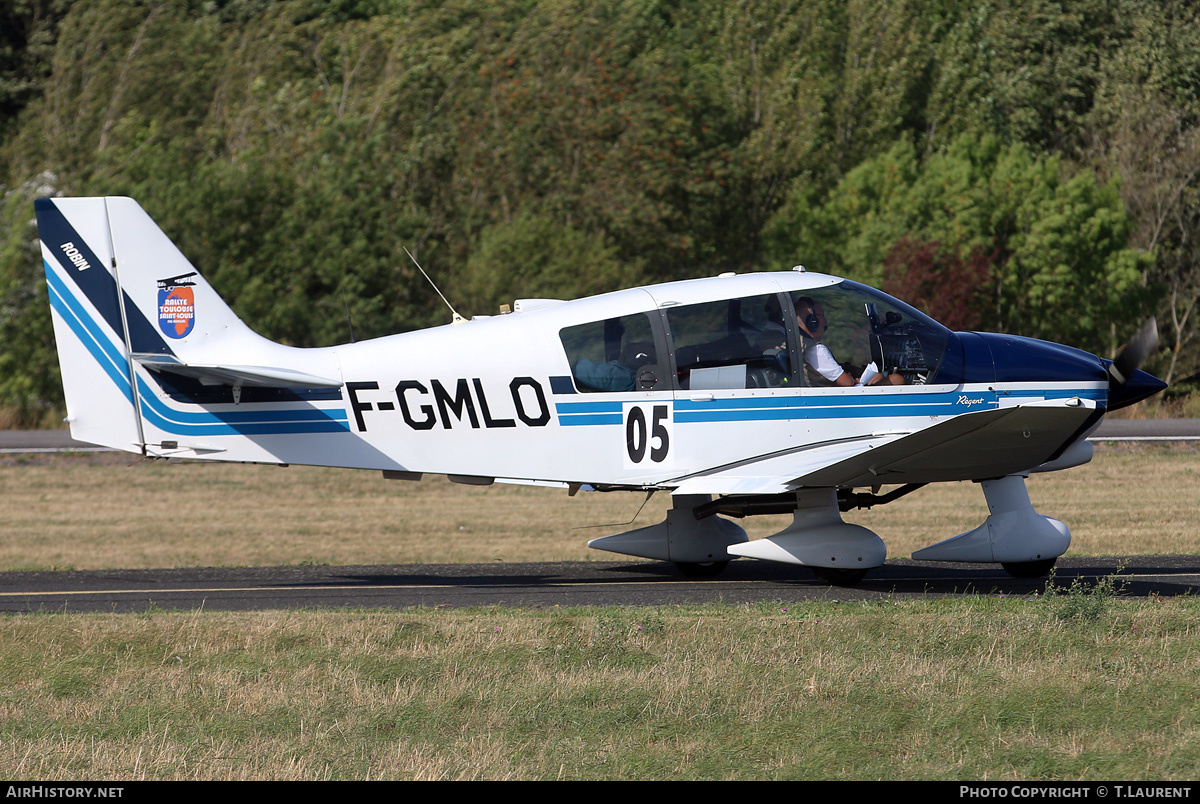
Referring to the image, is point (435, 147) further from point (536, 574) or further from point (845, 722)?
point (845, 722)

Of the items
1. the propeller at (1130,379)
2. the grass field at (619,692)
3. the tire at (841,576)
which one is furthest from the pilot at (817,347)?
the propeller at (1130,379)

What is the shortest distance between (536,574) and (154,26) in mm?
38250

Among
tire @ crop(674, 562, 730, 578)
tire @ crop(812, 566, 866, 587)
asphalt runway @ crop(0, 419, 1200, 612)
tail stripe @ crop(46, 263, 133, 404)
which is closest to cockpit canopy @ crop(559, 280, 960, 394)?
tire @ crop(812, 566, 866, 587)

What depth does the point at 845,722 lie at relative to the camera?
6.26m

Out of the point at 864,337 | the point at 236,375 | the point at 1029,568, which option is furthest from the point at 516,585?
the point at 1029,568

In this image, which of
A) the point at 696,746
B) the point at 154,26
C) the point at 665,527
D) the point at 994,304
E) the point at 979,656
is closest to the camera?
the point at 696,746

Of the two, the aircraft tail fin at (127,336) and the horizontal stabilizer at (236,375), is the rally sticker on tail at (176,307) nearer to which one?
the aircraft tail fin at (127,336)

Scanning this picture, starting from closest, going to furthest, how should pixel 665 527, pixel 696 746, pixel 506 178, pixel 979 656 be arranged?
pixel 696 746, pixel 979 656, pixel 665 527, pixel 506 178

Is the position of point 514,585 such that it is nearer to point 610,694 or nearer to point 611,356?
point 611,356

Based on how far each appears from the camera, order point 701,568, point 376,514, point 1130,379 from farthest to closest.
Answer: point 376,514, point 701,568, point 1130,379

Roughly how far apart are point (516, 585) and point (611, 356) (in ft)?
7.80

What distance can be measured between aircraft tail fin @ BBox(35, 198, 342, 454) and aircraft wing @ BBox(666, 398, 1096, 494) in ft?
11.8

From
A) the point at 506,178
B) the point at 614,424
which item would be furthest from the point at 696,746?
the point at 506,178

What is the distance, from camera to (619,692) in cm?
685
